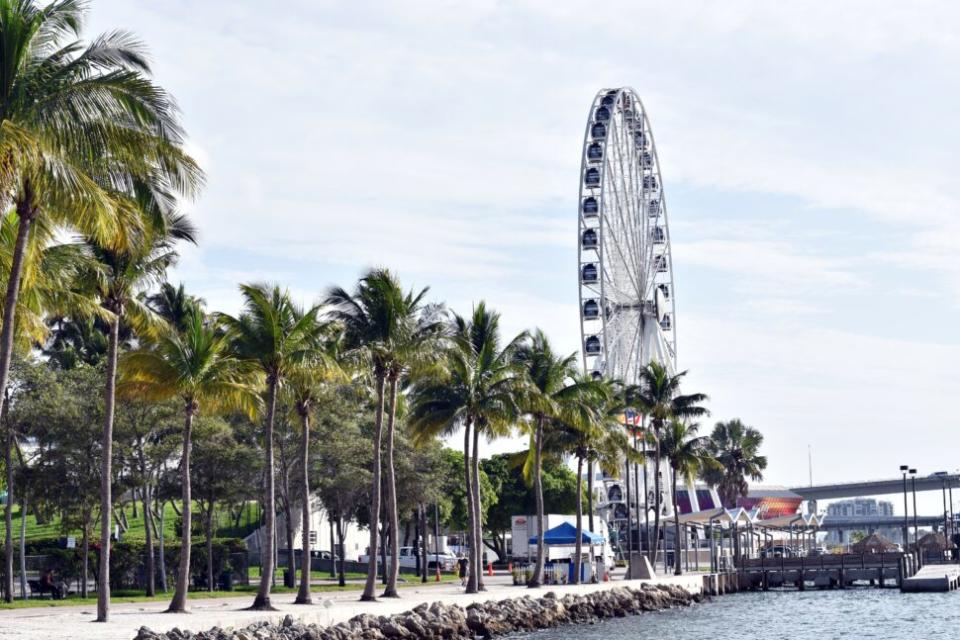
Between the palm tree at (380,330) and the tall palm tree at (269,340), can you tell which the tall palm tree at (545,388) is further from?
the tall palm tree at (269,340)

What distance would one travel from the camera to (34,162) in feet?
85.4

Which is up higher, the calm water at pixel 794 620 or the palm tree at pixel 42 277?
the palm tree at pixel 42 277

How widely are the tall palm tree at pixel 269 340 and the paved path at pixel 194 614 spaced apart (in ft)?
10.00

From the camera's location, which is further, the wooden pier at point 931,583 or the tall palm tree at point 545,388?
the wooden pier at point 931,583

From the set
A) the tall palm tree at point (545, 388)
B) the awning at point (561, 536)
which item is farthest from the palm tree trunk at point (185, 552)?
the awning at point (561, 536)

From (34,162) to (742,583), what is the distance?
78.4m

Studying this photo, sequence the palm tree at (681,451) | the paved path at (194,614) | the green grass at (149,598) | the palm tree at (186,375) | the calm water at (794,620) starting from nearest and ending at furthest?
1. the paved path at (194,614)
2. the palm tree at (186,375)
3. the green grass at (149,598)
4. the calm water at (794,620)
5. the palm tree at (681,451)

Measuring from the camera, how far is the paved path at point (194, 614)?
33.5m

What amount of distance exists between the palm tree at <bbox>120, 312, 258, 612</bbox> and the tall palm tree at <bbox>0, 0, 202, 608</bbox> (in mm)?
12012

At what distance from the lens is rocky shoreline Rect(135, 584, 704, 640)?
37.7 m

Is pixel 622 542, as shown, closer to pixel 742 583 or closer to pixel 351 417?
pixel 742 583

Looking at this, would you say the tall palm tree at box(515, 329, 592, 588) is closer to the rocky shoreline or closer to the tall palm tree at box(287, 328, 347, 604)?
the rocky shoreline

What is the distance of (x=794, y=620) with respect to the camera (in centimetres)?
6406

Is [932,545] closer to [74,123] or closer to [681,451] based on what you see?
[681,451]
